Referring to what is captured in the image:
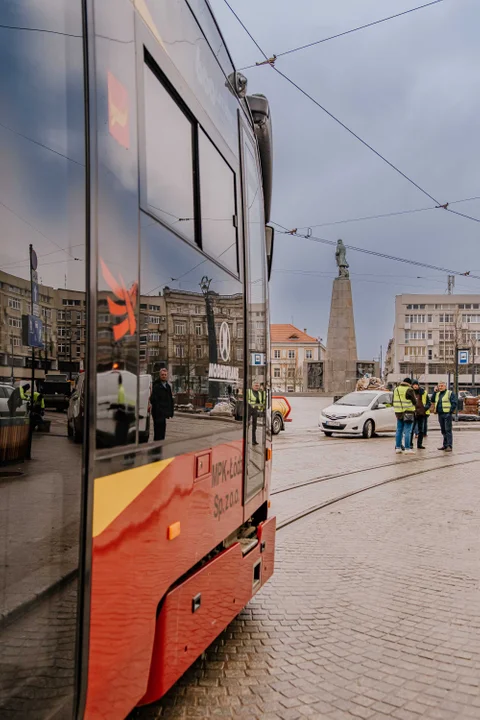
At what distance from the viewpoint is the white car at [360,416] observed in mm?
19719

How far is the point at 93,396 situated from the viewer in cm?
199

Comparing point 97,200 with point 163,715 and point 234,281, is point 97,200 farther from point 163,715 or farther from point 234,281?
point 163,715

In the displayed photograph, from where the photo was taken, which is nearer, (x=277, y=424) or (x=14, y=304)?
(x=14, y=304)

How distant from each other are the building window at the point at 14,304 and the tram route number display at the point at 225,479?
5.17 feet

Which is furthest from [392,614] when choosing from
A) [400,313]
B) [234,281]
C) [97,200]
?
[400,313]

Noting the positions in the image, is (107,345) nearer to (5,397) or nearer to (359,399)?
(5,397)

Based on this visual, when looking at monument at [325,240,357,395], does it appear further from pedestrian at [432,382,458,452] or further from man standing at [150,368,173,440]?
man standing at [150,368,173,440]

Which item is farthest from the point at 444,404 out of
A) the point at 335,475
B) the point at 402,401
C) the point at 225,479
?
the point at 225,479

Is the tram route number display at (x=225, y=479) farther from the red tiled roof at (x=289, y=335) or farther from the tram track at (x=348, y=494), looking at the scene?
the red tiled roof at (x=289, y=335)

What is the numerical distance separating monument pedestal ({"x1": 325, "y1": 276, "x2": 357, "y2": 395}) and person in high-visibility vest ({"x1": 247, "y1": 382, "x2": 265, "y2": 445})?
33863mm

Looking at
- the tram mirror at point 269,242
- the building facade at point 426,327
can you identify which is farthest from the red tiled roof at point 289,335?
the tram mirror at point 269,242

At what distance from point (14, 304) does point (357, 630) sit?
3473 millimetres

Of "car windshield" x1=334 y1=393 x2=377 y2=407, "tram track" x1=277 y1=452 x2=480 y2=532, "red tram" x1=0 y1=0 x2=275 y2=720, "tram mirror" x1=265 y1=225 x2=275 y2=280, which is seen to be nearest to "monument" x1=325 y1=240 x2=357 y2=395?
"car windshield" x1=334 y1=393 x2=377 y2=407

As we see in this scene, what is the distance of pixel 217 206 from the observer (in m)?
3.31
